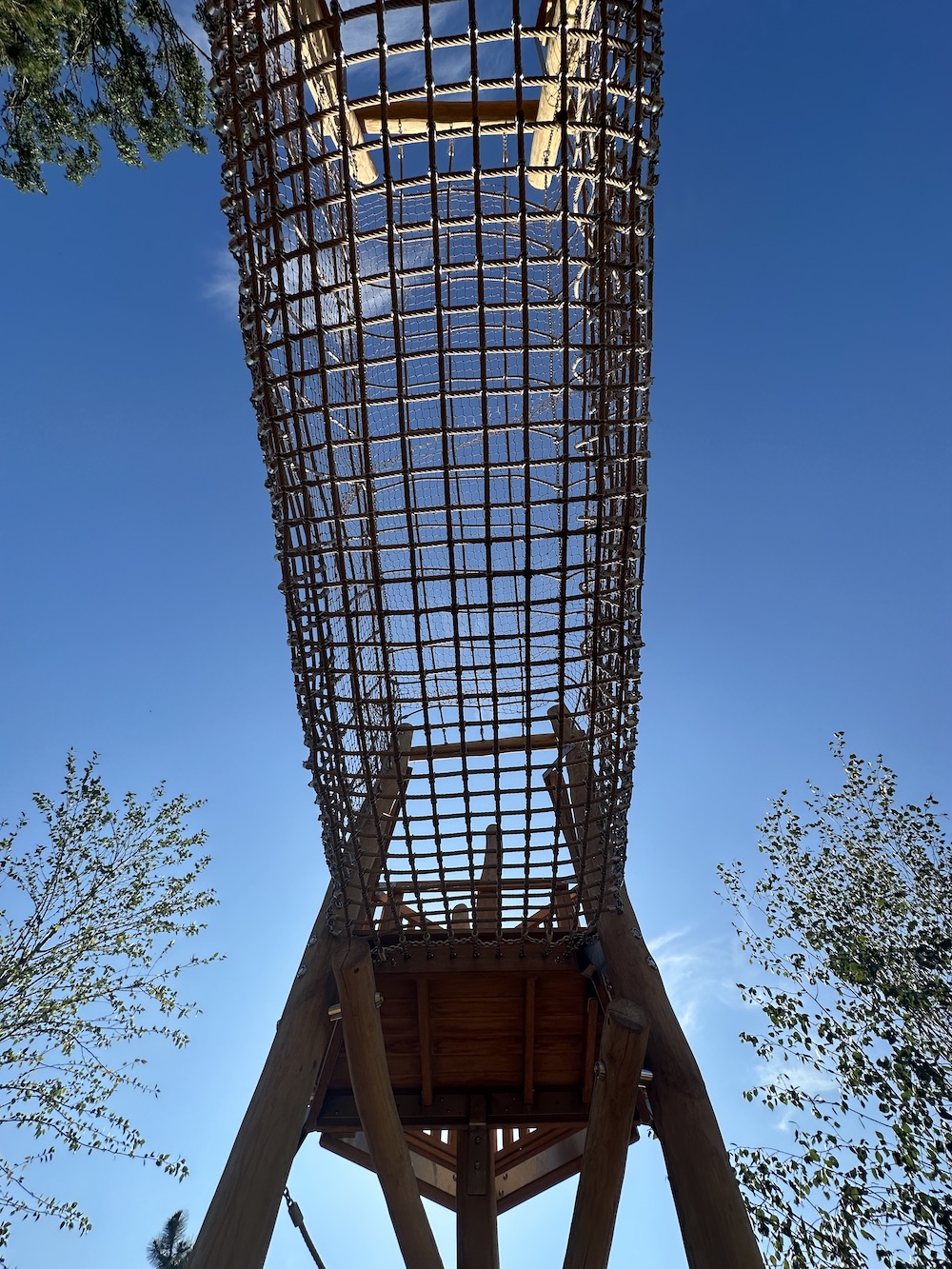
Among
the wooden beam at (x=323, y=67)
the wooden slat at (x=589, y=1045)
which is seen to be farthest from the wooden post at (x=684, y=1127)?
the wooden beam at (x=323, y=67)

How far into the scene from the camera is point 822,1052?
473 cm

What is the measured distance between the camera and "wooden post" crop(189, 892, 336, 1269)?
7.20 feet

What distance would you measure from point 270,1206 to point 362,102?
3.31 metres

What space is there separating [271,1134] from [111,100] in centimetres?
552

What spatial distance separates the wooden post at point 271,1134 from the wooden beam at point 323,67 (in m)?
2.91

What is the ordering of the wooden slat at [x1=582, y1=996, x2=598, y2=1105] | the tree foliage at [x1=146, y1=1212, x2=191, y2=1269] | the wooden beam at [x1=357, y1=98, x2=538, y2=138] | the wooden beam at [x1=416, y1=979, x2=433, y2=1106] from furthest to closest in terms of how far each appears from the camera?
1. the tree foliage at [x1=146, y1=1212, x2=191, y2=1269]
2. the wooden slat at [x1=582, y1=996, x2=598, y2=1105]
3. the wooden beam at [x1=416, y1=979, x2=433, y2=1106]
4. the wooden beam at [x1=357, y1=98, x2=538, y2=138]

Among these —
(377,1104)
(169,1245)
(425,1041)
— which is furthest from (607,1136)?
(169,1245)

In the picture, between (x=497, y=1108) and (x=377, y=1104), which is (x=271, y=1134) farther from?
(x=497, y=1108)

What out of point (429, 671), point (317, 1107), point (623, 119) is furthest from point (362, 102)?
point (317, 1107)

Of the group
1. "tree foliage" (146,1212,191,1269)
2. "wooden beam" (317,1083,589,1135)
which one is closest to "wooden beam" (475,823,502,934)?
"wooden beam" (317,1083,589,1135)

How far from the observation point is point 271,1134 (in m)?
2.46

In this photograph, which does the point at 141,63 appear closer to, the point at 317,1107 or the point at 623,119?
the point at 623,119

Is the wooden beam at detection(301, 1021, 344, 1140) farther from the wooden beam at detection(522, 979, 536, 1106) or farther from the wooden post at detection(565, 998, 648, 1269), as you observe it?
the wooden post at detection(565, 998, 648, 1269)

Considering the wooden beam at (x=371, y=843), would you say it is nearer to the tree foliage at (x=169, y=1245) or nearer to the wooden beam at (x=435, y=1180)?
the wooden beam at (x=435, y=1180)
